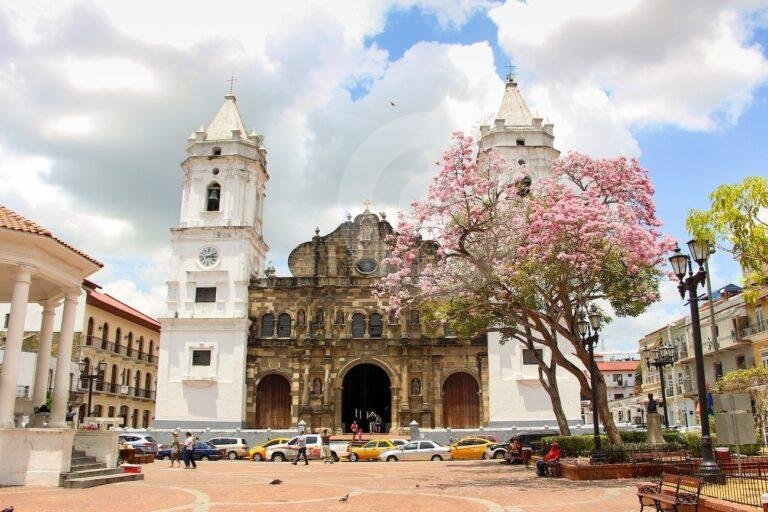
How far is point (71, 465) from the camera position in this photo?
1761 cm

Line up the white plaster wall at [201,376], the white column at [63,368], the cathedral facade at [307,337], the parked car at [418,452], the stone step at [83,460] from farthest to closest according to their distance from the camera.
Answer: the cathedral facade at [307,337] → the white plaster wall at [201,376] → the parked car at [418,452] → the white column at [63,368] → the stone step at [83,460]

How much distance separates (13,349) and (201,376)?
80.2ft

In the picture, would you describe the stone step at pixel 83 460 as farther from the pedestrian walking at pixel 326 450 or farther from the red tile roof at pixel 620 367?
the red tile roof at pixel 620 367

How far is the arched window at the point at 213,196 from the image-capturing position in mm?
43875

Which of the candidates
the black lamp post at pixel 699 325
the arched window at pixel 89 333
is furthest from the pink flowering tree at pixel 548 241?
the arched window at pixel 89 333

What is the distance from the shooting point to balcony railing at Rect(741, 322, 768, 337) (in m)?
39.2

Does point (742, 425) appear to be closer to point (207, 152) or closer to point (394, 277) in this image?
point (394, 277)

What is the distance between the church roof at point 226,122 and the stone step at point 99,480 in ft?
95.2

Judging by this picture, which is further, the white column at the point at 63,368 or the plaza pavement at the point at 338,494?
the white column at the point at 63,368

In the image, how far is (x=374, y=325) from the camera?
4319cm

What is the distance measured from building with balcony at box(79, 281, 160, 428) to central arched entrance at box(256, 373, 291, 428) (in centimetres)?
1050

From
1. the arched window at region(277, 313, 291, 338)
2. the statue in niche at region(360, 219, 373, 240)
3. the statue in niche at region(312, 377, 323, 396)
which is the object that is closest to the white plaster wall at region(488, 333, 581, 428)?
the statue in niche at region(312, 377, 323, 396)

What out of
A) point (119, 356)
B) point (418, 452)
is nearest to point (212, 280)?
point (119, 356)

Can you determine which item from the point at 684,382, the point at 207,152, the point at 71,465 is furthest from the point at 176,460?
the point at 684,382
